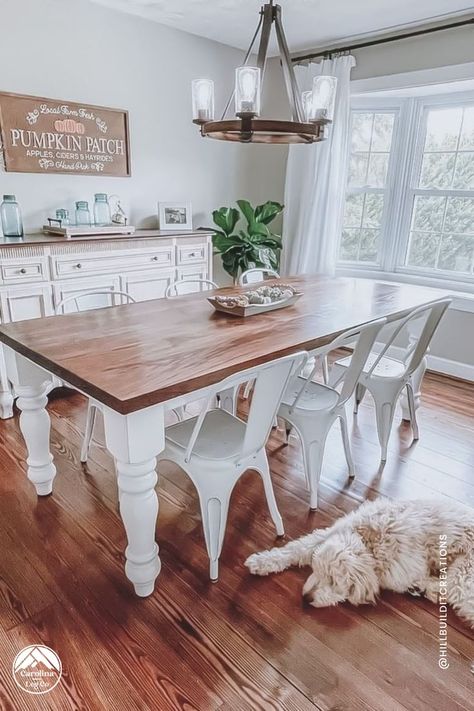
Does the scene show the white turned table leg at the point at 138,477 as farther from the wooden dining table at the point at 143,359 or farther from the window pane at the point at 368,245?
the window pane at the point at 368,245

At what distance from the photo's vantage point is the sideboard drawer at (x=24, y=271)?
2686 millimetres

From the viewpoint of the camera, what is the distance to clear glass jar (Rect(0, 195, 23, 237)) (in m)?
2.94

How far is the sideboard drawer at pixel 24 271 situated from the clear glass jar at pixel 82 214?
23.7 inches

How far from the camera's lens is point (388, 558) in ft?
5.62

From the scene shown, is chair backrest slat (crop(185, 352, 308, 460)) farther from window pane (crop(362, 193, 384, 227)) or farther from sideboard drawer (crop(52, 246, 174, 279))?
window pane (crop(362, 193, 384, 227))

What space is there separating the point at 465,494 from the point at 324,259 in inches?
98.8

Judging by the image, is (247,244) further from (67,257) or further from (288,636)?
(288,636)

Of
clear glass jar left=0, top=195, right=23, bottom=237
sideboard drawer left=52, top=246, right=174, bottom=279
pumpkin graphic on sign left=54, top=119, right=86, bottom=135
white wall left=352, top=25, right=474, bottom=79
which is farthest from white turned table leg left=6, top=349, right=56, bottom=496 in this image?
white wall left=352, top=25, right=474, bottom=79

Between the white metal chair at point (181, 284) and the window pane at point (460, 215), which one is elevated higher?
the window pane at point (460, 215)

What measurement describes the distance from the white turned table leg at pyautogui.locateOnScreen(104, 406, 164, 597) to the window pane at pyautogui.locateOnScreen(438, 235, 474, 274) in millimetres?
3273

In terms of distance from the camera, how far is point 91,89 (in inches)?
132

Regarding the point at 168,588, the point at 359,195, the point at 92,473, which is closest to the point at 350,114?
the point at 359,195

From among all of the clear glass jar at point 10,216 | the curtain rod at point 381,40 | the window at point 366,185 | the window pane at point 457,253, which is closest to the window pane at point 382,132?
the window at point 366,185

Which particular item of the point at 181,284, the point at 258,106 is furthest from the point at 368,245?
the point at 258,106
